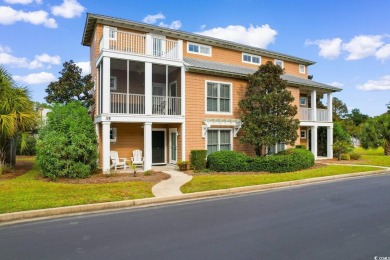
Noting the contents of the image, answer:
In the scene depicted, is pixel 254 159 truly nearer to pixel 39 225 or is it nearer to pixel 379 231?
pixel 379 231

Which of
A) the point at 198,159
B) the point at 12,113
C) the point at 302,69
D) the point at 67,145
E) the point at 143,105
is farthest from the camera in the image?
the point at 302,69

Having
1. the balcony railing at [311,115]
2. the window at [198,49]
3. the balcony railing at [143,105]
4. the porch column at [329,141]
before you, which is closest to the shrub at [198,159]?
the balcony railing at [143,105]

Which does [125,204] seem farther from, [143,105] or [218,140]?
[218,140]

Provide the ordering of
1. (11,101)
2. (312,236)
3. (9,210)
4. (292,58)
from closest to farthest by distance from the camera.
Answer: (312,236) → (9,210) → (11,101) → (292,58)

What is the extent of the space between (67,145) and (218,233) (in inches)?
348

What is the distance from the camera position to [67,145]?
1172 cm

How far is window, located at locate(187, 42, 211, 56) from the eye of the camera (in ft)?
61.6

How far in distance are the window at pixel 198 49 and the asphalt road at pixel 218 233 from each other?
13170 mm

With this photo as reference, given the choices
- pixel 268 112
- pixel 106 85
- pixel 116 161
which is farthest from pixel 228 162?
pixel 106 85

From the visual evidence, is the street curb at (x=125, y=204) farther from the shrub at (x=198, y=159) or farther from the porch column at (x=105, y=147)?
the porch column at (x=105, y=147)

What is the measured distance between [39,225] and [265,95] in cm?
1317

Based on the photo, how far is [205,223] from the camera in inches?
Answer: 243

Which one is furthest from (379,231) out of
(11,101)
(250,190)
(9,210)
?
(11,101)

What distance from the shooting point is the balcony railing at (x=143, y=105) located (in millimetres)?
15086
